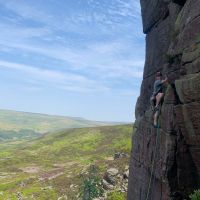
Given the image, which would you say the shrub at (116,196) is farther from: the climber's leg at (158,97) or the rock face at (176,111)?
the climber's leg at (158,97)

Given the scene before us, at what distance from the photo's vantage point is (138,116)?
35375 millimetres

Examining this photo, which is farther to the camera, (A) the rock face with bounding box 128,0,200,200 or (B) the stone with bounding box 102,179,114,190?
(B) the stone with bounding box 102,179,114,190

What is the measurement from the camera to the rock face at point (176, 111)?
69.9 feet

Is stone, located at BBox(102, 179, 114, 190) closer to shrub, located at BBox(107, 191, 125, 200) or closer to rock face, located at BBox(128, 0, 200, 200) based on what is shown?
shrub, located at BBox(107, 191, 125, 200)

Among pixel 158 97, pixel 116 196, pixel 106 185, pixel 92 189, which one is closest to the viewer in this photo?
pixel 158 97

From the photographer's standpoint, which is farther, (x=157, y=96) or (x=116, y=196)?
(x=116, y=196)

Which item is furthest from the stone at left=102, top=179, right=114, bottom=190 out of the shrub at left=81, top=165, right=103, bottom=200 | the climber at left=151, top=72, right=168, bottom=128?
the climber at left=151, top=72, right=168, bottom=128

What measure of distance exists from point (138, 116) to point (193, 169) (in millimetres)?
13068

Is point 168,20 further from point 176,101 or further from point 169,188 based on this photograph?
point 169,188

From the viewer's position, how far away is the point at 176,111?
22.5m

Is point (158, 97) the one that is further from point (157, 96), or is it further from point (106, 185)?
point (106, 185)

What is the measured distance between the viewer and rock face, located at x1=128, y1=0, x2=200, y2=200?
21297mm

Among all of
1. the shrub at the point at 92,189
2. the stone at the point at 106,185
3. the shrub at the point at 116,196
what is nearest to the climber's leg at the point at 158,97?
the shrub at the point at 116,196

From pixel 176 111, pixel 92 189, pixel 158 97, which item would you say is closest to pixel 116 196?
pixel 92 189
